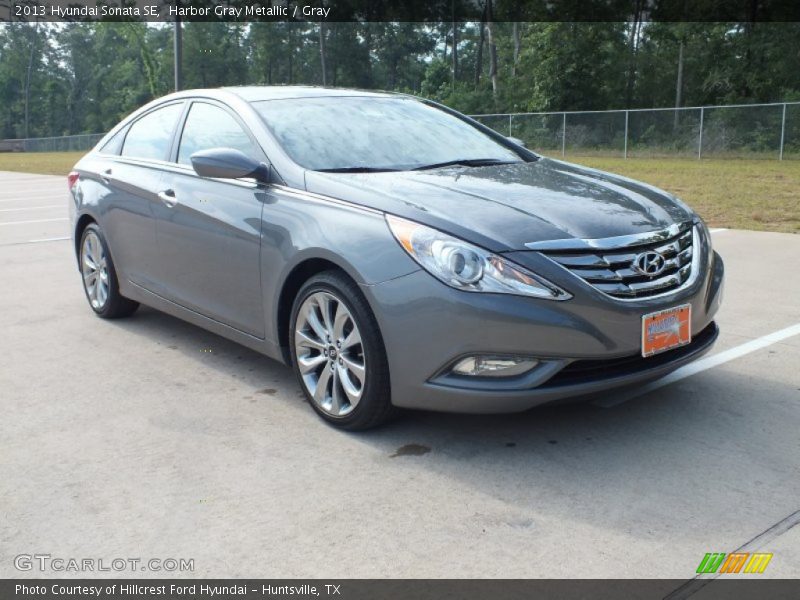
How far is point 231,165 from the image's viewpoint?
4383mm

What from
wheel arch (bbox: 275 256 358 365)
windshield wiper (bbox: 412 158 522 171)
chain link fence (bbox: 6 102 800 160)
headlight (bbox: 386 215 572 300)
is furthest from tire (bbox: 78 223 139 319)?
chain link fence (bbox: 6 102 800 160)

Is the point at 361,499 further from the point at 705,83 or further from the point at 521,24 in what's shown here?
the point at 521,24

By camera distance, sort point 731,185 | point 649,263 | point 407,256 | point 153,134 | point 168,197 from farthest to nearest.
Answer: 1. point 731,185
2. point 153,134
3. point 168,197
4. point 649,263
5. point 407,256

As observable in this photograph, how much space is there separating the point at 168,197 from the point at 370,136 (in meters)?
1.26

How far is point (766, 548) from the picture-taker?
9.53ft

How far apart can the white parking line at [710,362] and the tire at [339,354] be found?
3.84 ft

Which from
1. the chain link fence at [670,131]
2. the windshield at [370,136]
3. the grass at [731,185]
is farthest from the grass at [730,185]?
the windshield at [370,136]

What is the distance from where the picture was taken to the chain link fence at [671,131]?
982 inches

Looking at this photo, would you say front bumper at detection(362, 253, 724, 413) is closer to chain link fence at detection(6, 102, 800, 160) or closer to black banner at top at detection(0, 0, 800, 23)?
black banner at top at detection(0, 0, 800, 23)

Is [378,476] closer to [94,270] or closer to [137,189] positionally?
[137,189]

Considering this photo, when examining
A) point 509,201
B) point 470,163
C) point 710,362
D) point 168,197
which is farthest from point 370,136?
point 710,362

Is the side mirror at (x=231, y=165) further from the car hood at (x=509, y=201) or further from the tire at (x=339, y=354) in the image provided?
the tire at (x=339, y=354)

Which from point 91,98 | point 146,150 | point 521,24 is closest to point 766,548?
point 146,150

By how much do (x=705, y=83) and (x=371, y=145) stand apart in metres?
35.6
